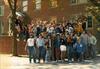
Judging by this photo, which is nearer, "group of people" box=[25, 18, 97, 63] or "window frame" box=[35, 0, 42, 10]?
"group of people" box=[25, 18, 97, 63]

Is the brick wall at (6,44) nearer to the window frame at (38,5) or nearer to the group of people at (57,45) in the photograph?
the group of people at (57,45)

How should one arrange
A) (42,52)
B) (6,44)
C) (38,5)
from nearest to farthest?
(42,52) → (6,44) → (38,5)

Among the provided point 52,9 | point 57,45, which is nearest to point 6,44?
point 57,45

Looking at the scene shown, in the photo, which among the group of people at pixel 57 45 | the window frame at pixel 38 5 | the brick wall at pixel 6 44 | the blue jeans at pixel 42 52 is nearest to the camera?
the group of people at pixel 57 45

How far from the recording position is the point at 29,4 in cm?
5128

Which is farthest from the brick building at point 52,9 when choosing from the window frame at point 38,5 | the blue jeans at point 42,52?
the blue jeans at point 42,52

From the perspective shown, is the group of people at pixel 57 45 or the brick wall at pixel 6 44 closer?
the group of people at pixel 57 45

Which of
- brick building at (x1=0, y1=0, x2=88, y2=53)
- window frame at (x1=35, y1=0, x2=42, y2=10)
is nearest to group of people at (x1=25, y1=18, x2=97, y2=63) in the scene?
brick building at (x1=0, y1=0, x2=88, y2=53)

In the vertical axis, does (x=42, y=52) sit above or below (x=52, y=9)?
below

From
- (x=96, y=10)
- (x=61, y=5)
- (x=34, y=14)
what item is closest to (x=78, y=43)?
(x=96, y=10)

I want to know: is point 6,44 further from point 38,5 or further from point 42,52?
point 38,5

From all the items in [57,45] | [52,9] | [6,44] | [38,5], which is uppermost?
[38,5]

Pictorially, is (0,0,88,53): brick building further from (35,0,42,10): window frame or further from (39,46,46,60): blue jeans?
(39,46,46,60): blue jeans

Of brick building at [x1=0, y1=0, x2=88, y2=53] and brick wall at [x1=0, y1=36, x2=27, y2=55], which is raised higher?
brick building at [x1=0, y1=0, x2=88, y2=53]
